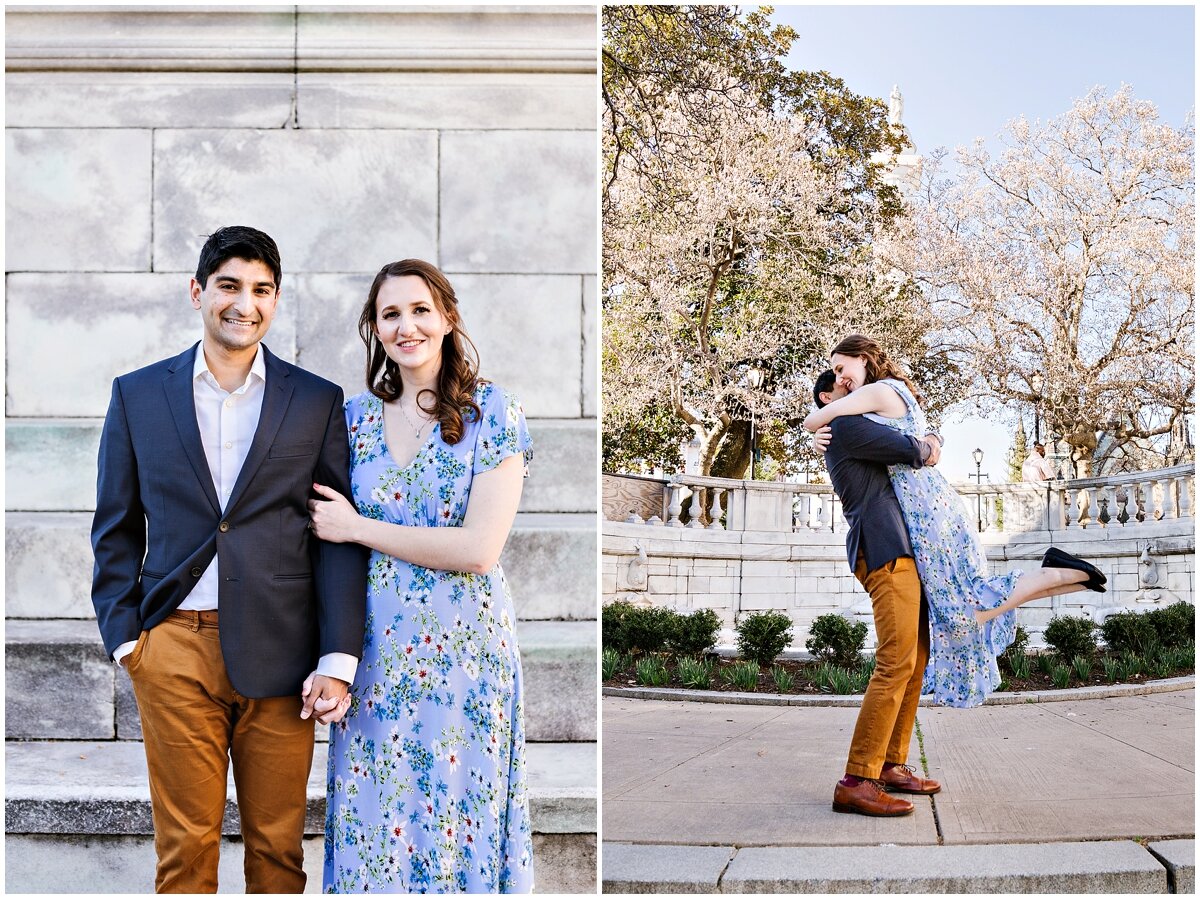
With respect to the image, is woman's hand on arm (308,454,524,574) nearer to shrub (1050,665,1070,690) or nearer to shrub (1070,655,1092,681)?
shrub (1050,665,1070,690)

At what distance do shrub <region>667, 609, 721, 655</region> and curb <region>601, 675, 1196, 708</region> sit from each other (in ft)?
4.54

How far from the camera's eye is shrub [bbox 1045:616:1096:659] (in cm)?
941

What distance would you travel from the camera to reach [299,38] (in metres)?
4.25

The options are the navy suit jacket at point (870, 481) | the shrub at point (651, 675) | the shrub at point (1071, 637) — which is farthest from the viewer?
the shrub at point (1071, 637)

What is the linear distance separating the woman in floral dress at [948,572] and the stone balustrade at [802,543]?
30.7ft

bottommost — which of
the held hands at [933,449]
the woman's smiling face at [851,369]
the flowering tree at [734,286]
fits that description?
the held hands at [933,449]

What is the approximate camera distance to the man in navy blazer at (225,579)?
8.35ft

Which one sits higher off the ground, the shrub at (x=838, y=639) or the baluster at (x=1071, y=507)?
the baluster at (x=1071, y=507)

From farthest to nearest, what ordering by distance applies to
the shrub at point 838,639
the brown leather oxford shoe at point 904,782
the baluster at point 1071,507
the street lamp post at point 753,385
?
1. the street lamp post at point 753,385
2. the baluster at point 1071,507
3. the shrub at point 838,639
4. the brown leather oxford shoe at point 904,782

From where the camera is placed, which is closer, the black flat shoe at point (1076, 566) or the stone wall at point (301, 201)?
the black flat shoe at point (1076, 566)

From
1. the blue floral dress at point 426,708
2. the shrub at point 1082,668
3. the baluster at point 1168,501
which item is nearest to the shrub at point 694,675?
the shrub at point 1082,668

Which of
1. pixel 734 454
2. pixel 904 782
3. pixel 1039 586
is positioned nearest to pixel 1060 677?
pixel 904 782

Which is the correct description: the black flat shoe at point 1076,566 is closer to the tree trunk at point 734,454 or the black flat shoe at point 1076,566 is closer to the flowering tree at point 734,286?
the flowering tree at point 734,286

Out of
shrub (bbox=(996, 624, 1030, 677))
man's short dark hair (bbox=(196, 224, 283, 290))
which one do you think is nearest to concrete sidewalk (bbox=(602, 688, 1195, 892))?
shrub (bbox=(996, 624, 1030, 677))
